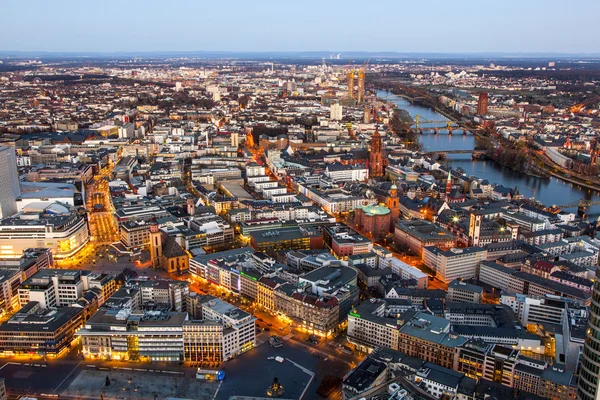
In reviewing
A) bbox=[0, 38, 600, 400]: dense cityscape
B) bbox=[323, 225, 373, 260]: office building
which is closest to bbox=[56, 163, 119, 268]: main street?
bbox=[0, 38, 600, 400]: dense cityscape

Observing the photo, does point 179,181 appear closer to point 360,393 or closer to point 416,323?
point 416,323

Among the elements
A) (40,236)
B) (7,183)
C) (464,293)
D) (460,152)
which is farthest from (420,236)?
(460,152)

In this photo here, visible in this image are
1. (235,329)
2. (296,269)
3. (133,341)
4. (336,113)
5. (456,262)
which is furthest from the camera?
(336,113)

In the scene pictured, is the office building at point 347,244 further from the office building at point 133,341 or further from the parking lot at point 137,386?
the parking lot at point 137,386

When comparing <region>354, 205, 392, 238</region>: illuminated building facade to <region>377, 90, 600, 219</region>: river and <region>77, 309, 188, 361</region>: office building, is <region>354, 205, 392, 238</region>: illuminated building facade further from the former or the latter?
<region>77, 309, 188, 361</region>: office building

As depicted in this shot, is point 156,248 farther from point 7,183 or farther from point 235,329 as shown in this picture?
point 7,183
